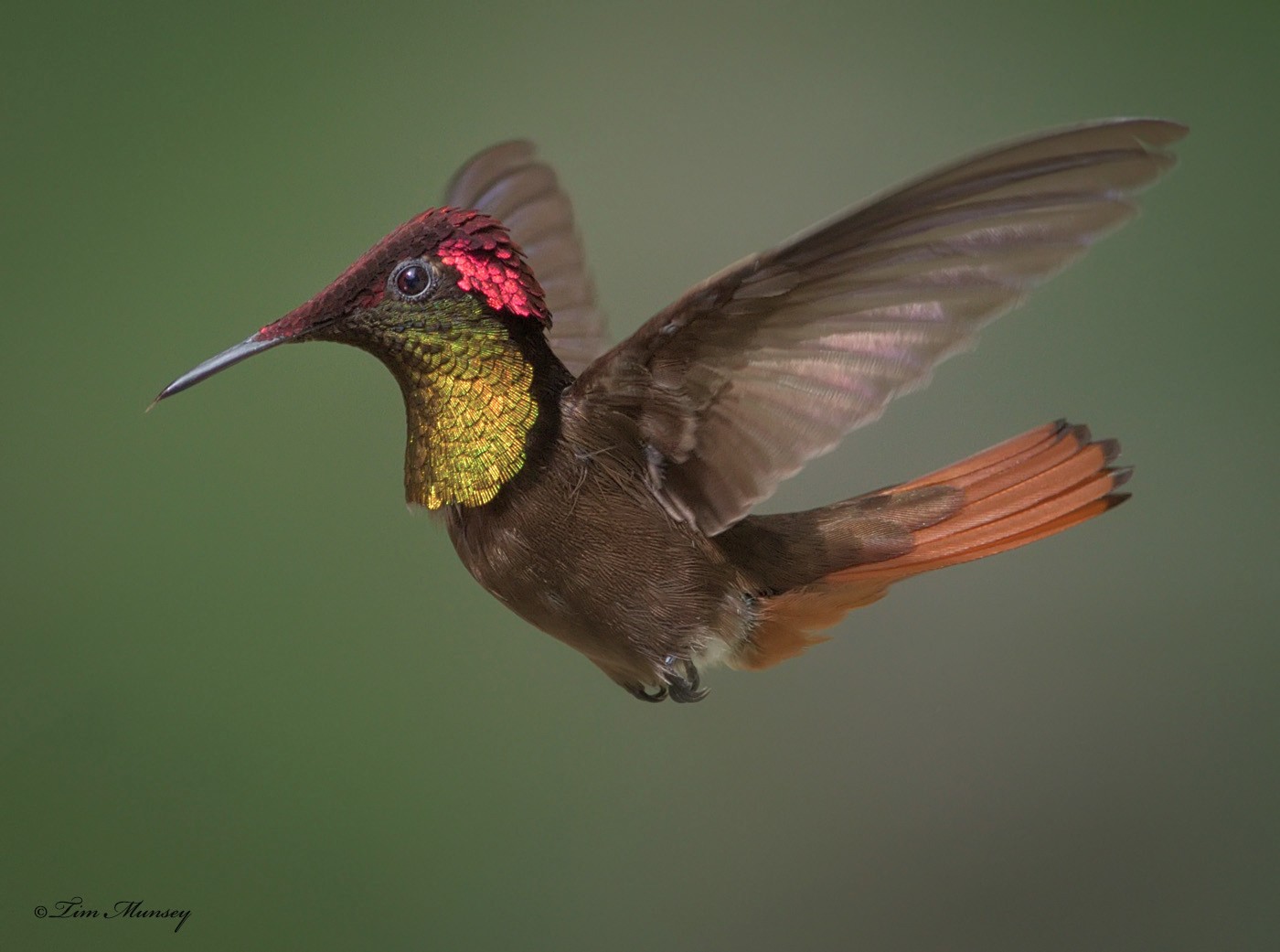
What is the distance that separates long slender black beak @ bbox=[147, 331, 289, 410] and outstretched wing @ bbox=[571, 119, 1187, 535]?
214mm

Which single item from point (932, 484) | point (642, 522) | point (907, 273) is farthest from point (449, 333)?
point (932, 484)

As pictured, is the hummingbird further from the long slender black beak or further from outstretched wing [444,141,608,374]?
outstretched wing [444,141,608,374]

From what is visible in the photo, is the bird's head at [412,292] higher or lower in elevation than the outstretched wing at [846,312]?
higher

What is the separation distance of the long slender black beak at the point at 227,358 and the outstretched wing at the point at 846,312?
214mm

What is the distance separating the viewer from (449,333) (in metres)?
0.83

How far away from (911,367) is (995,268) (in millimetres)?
81

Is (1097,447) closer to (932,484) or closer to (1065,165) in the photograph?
(932,484)

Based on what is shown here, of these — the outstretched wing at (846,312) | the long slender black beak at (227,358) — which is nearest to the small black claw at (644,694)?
the outstretched wing at (846,312)

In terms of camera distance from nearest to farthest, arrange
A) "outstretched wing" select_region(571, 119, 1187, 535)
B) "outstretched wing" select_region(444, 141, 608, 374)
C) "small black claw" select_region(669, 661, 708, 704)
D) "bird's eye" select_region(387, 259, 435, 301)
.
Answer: "outstretched wing" select_region(571, 119, 1187, 535) < "bird's eye" select_region(387, 259, 435, 301) < "small black claw" select_region(669, 661, 708, 704) < "outstretched wing" select_region(444, 141, 608, 374)

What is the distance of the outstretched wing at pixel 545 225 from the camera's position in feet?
3.73

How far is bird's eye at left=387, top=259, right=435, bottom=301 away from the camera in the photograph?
0.81 m

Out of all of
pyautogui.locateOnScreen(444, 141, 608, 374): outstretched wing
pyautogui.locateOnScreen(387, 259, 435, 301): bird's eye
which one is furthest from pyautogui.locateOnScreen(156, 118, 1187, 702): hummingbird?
pyautogui.locateOnScreen(444, 141, 608, 374): outstretched wing

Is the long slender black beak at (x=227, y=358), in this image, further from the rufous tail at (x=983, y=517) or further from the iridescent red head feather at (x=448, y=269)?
the rufous tail at (x=983, y=517)

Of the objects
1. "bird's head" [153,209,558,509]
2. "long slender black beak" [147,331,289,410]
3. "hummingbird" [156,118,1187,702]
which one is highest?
"long slender black beak" [147,331,289,410]
